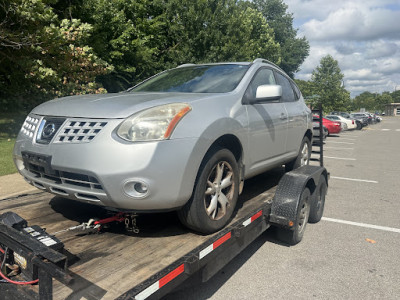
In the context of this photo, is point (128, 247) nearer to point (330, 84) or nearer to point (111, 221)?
point (111, 221)

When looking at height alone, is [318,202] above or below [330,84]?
below

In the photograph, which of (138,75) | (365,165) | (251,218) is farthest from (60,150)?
(138,75)

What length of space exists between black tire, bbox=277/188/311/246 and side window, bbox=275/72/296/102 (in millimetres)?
1288

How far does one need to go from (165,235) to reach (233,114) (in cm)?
119

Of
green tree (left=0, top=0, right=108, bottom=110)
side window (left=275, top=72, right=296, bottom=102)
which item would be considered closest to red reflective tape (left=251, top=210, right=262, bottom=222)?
side window (left=275, top=72, right=296, bottom=102)

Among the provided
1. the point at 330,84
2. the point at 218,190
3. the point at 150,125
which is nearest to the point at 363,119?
the point at 330,84

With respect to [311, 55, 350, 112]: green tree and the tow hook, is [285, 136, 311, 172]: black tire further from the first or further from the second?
[311, 55, 350, 112]: green tree

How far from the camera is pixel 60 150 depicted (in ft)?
7.43

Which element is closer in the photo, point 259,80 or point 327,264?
point 327,264

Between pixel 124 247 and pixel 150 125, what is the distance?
2.91ft

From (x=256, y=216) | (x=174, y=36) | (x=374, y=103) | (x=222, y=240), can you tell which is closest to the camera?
(x=222, y=240)

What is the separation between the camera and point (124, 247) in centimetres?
233

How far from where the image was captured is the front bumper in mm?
2154

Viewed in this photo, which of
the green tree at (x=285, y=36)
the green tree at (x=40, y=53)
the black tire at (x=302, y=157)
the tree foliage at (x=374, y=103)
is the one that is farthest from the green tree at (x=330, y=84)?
the tree foliage at (x=374, y=103)
